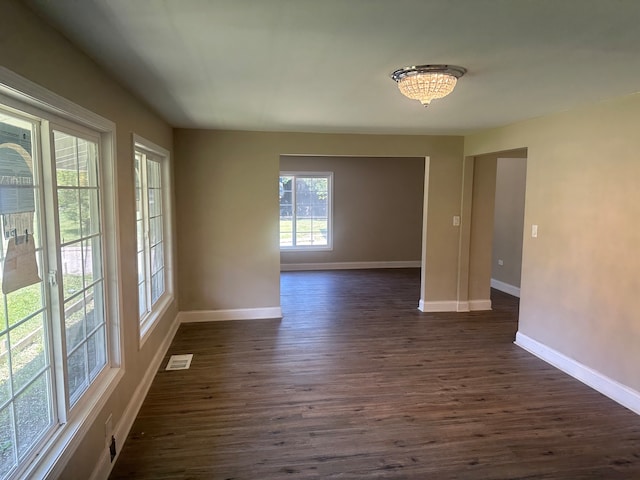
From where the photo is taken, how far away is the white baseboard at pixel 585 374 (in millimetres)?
2996

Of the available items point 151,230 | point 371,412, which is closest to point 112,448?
point 371,412

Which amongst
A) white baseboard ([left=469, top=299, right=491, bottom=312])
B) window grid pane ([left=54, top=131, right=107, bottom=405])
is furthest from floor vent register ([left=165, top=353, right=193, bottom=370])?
white baseboard ([left=469, top=299, right=491, bottom=312])

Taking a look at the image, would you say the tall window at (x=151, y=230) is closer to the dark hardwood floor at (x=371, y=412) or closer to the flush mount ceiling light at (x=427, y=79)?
the dark hardwood floor at (x=371, y=412)

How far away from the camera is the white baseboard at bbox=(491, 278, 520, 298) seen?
632 centimetres

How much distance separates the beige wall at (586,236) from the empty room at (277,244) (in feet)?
0.06

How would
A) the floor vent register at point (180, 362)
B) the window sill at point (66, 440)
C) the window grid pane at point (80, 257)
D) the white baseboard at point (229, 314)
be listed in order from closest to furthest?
the window sill at point (66, 440) → the window grid pane at point (80, 257) → the floor vent register at point (180, 362) → the white baseboard at point (229, 314)

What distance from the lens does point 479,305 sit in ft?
17.9

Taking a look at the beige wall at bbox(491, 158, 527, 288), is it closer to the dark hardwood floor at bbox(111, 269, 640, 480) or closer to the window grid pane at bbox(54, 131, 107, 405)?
the dark hardwood floor at bbox(111, 269, 640, 480)

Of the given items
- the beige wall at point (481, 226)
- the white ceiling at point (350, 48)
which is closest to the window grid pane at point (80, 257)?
the white ceiling at point (350, 48)

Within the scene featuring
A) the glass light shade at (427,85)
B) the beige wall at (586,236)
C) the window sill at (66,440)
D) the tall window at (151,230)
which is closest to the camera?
the window sill at (66,440)

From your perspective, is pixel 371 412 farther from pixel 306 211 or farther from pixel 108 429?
pixel 306 211

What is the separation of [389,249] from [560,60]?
6.70m

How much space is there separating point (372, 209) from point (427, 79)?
633 cm

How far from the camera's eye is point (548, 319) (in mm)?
3822
